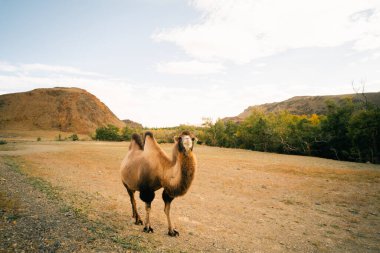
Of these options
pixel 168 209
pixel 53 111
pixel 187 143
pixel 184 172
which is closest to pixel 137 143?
pixel 168 209

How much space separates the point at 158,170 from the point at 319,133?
2719 centimetres

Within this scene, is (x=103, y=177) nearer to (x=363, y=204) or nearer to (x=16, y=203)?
(x=16, y=203)

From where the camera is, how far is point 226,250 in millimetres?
5621

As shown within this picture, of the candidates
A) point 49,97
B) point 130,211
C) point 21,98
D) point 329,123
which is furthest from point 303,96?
point 130,211

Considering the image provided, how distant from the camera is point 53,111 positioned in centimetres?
9112

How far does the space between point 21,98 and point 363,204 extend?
365ft

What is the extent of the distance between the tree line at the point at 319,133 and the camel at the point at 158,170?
23666 mm

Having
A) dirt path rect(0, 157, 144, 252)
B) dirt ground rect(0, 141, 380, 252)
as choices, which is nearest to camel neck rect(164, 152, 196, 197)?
dirt ground rect(0, 141, 380, 252)

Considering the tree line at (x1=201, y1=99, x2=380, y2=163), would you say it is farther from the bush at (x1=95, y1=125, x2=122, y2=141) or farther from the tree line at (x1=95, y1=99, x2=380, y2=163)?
the bush at (x1=95, y1=125, x2=122, y2=141)

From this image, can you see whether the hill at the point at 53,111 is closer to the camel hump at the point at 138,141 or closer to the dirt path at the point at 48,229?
the dirt path at the point at 48,229

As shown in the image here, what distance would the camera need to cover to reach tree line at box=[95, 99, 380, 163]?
924 inches

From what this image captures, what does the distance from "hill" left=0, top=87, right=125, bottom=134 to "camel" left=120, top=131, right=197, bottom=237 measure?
283 ft

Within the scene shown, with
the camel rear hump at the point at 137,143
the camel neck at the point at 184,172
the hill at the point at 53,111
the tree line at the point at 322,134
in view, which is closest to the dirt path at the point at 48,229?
the camel neck at the point at 184,172

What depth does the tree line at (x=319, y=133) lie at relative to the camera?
23.5 metres
